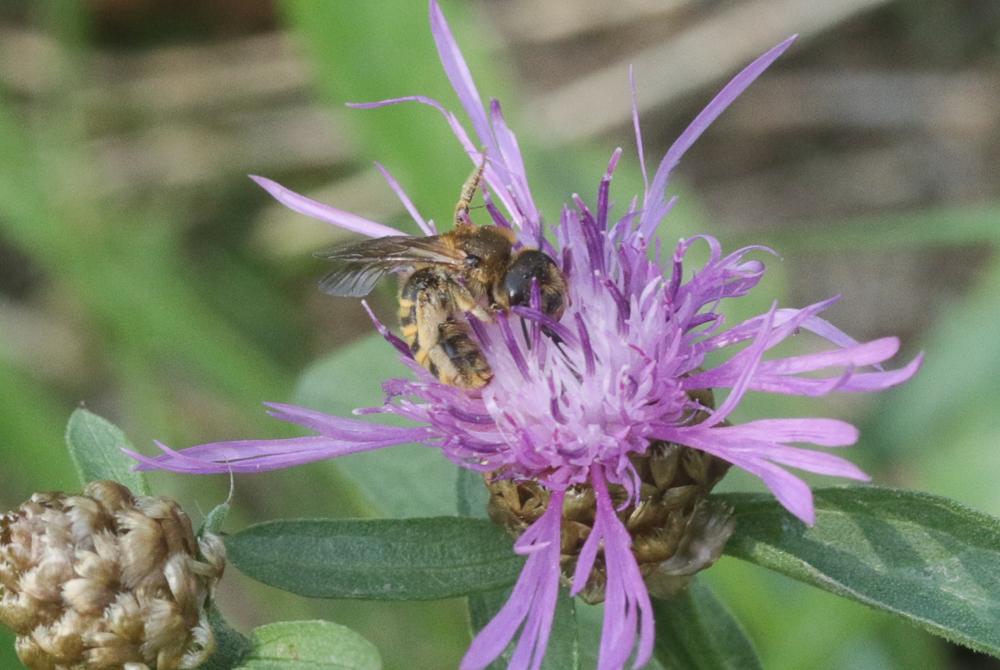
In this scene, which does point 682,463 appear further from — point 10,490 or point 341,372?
point 10,490

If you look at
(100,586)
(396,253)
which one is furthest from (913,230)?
(100,586)

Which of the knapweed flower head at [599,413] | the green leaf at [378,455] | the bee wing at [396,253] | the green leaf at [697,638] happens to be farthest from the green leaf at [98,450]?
the green leaf at [697,638]

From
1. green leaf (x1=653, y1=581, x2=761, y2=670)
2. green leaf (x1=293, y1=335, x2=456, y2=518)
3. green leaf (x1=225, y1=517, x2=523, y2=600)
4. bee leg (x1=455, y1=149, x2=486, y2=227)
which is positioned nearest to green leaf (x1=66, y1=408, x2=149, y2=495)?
green leaf (x1=225, y1=517, x2=523, y2=600)

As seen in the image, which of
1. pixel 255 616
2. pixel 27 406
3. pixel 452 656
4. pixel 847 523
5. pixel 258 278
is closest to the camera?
pixel 847 523

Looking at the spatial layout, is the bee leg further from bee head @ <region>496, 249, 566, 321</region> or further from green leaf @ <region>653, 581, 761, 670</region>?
green leaf @ <region>653, 581, 761, 670</region>

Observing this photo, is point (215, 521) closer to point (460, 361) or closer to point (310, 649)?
point (310, 649)

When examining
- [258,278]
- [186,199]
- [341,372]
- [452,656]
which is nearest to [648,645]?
[341,372]
